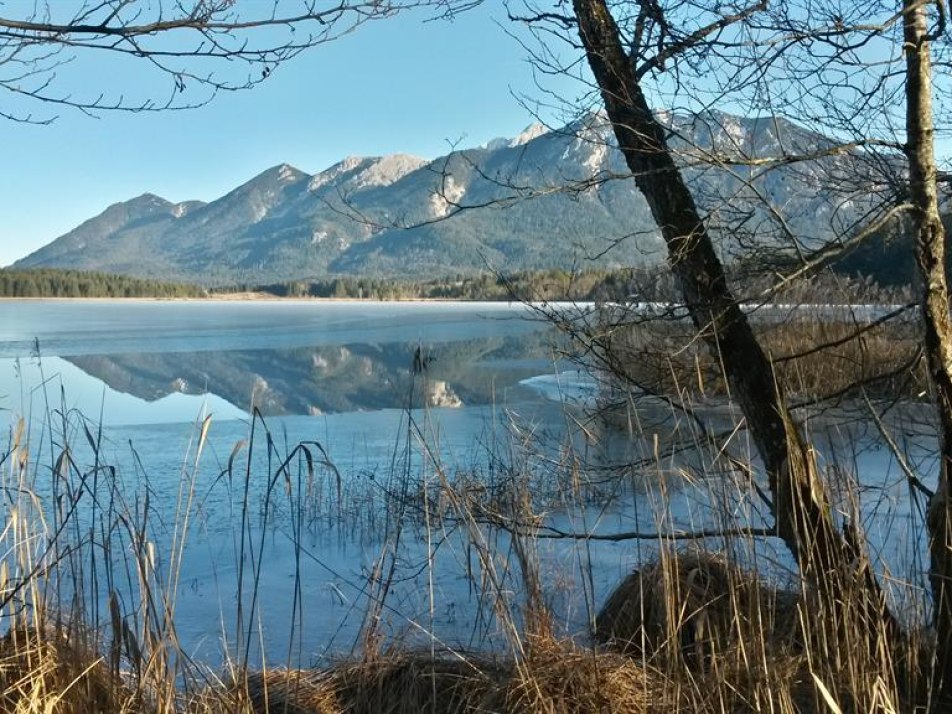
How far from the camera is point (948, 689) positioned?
267 cm

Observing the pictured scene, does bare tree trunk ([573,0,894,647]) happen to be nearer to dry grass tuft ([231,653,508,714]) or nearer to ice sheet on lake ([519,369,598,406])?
dry grass tuft ([231,653,508,714])

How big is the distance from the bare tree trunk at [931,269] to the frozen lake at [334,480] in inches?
5.2

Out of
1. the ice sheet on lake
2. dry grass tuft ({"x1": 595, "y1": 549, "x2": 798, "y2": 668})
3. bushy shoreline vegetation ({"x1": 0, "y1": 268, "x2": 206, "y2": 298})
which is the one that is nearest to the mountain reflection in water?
the ice sheet on lake

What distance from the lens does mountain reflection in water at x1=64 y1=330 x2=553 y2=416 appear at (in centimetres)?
1359

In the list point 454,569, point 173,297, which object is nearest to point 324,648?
point 454,569

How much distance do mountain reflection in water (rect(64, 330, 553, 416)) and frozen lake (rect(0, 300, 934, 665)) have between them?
0.30 ft

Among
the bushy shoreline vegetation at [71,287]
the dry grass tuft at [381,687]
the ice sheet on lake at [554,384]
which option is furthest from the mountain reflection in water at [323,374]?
Result: the bushy shoreline vegetation at [71,287]

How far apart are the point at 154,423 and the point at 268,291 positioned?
291ft

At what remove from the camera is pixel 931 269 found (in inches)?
106

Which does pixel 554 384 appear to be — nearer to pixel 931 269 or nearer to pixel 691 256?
pixel 691 256

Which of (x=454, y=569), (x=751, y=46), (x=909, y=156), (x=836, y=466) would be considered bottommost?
(x=454, y=569)

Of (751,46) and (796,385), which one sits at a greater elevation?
(751,46)

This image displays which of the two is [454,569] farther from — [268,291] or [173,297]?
[268,291]

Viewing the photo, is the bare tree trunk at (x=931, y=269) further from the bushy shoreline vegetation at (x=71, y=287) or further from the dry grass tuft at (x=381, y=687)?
the bushy shoreline vegetation at (x=71, y=287)
